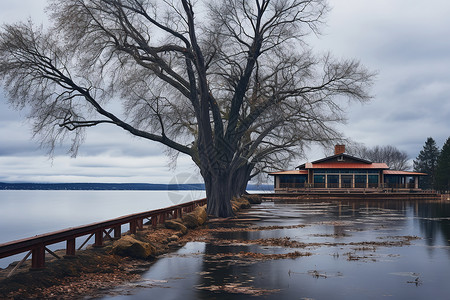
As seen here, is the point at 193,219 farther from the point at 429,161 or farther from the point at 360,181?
the point at 429,161

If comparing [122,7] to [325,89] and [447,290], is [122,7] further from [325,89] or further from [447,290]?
[447,290]

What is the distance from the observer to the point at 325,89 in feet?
115

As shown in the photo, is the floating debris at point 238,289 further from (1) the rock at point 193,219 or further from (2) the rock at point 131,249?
(1) the rock at point 193,219

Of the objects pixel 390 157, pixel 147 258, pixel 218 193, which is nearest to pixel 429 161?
pixel 390 157

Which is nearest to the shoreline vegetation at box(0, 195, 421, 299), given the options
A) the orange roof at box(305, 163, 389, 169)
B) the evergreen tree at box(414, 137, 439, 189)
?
the orange roof at box(305, 163, 389, 169)

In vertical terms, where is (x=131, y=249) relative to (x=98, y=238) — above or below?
below

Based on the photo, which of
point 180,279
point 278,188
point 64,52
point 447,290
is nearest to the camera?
point 447,290

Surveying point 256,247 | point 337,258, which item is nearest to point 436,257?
point 337,258

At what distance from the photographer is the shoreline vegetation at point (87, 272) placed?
10.5 metres

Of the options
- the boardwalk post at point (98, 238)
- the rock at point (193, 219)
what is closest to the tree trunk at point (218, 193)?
the rock at point (193, 219)

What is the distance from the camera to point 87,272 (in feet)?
42.3

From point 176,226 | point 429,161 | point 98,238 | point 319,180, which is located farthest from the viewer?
point 429,161

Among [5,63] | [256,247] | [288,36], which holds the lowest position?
[256,247]

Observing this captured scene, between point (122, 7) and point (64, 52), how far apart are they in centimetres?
512
